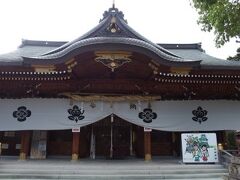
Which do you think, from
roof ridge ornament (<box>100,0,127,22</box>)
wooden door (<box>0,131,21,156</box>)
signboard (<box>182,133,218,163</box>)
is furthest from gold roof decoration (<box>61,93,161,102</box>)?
roof ridge ornament (<box>100,0,127,22</box>)

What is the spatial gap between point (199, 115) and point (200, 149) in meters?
2.06

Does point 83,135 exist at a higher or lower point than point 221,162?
higher

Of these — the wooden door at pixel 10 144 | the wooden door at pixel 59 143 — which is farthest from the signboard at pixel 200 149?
the wooden door at pixel 10 144

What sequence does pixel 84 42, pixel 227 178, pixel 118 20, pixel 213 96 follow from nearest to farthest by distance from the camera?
pixel 227 178
pixel 84 42
pixel 118 20
pixel 213 96

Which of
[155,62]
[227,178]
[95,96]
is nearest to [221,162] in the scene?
[227,178]

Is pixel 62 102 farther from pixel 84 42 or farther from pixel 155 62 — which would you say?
pixel 155 62

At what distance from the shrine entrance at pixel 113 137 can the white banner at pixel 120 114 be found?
1304mm

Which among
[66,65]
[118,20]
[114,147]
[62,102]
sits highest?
[118,20]

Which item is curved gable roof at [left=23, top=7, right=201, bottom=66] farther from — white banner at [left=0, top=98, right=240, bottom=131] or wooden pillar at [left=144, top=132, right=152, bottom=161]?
wooden pillar at [left=144, top=132, right=152, bottom=161]

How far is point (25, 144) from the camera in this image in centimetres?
1065

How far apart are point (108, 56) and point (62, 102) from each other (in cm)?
284

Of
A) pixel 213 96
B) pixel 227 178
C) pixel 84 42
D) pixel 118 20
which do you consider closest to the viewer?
pixel 227 178

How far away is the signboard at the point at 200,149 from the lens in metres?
9.25

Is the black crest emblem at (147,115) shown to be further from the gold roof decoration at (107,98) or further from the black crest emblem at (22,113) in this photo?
the black crest emblem at (22,113)
